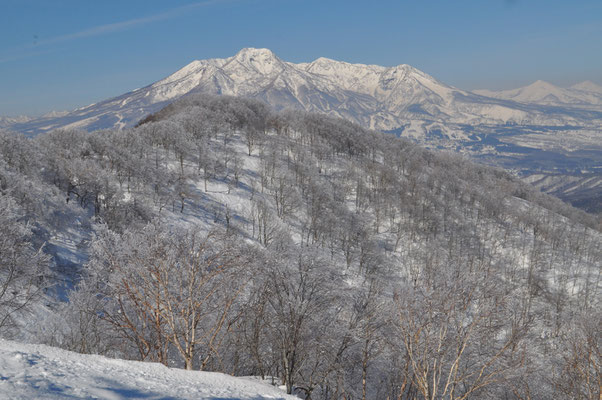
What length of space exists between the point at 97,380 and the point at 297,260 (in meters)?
9.71

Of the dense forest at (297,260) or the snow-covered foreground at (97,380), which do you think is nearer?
the snow-covered foreground at (97,380)

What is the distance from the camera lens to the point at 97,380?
9266 millimetres

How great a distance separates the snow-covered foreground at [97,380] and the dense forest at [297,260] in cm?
315

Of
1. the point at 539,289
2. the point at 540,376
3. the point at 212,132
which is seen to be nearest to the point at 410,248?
the point at 539,289

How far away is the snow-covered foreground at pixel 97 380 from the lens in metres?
8.11

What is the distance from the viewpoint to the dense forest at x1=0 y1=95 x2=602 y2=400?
15.6m

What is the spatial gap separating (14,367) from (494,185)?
148m

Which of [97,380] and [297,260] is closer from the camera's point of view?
[97,380]

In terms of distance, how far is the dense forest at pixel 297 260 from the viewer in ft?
51.1

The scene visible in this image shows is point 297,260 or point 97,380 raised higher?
point 297,260

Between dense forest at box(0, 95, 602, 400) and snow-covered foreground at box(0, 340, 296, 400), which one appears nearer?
snow-covered foreground at box(0, 340, 296, 400)

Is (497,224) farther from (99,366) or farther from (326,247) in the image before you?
(99,366)

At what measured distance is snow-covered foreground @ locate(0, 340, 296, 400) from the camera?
8109 millimetres

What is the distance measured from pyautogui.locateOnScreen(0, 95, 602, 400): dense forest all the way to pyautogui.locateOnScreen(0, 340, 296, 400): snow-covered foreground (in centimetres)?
315
